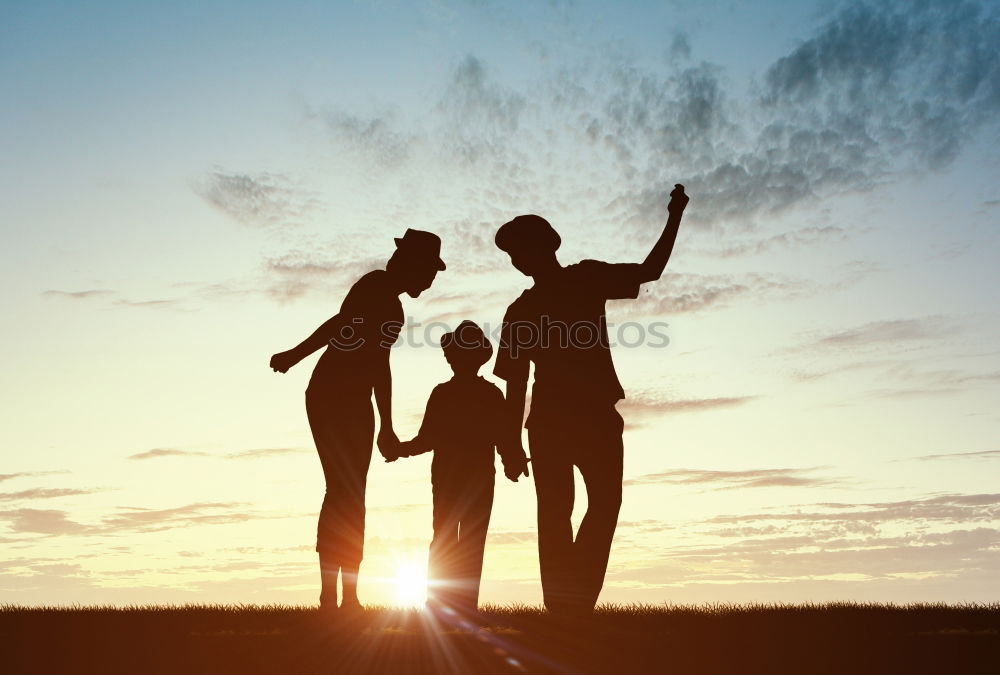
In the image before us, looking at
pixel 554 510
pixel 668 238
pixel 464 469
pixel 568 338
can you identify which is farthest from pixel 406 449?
pixel 668 238

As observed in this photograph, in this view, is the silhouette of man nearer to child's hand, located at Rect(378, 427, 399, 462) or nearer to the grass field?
the grass field

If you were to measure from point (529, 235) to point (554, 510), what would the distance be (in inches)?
109

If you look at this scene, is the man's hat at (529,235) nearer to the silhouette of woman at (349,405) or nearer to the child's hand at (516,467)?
the silhouette of woman at (349,405)

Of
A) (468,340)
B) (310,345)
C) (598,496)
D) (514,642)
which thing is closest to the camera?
(514,642)

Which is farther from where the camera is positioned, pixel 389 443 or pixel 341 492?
pixel 389 443

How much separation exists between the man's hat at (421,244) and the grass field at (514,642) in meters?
3.81

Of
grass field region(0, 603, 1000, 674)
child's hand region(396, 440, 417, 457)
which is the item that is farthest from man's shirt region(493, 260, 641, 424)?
grass field region(0, 603, 1000, 674)

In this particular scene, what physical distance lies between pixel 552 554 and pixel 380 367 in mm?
2655

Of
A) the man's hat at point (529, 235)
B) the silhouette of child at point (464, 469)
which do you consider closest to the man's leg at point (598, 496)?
the silhouette of child at point (464, 469)

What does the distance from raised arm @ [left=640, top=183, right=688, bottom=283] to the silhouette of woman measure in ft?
9.05

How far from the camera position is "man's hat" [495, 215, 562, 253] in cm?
1145

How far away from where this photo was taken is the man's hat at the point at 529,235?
1145cm

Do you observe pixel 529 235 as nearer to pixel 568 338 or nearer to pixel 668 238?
pixel 568 338

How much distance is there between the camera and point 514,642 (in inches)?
374
